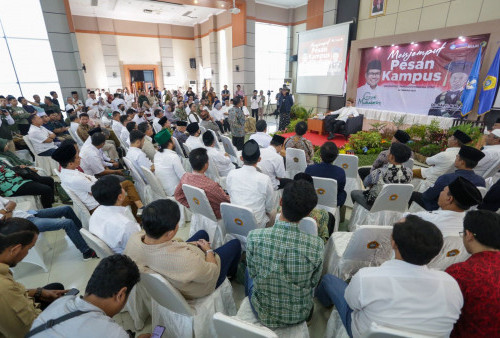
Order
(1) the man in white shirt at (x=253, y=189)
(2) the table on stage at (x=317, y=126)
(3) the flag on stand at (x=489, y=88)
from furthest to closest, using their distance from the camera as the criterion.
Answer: (2) the table on stage at (x=317, y=126) < (3) the flag on stand at (x=489, y=88) < (1) the man in white shirt at (x=253, y=189)

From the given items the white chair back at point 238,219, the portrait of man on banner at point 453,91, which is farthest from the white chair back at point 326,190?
the portrait of man on banner at point 453,91

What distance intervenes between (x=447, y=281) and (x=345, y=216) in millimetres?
2507

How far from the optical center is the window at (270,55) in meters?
12.7

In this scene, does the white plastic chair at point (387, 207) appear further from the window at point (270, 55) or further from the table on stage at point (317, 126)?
the window at point (270, 55)

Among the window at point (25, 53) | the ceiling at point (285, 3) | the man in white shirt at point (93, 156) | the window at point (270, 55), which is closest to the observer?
the man in white shirt at point (93, 156)

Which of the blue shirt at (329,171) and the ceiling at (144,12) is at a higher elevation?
the ceiling at (144,12)

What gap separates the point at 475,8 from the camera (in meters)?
5.65

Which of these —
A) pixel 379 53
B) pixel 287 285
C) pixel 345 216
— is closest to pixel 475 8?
pixel 379 53

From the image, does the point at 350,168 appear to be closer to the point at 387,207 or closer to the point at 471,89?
the point at 387,207

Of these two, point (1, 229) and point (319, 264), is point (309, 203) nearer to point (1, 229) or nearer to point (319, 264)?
point (319, 264)

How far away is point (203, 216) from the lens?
2604 millimetres

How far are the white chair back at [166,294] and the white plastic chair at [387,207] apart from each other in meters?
1.91

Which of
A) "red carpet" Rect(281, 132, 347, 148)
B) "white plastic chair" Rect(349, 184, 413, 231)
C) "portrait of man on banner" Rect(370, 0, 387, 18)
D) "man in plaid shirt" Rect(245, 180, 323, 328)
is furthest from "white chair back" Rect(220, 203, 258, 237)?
"portrait of man on banner" Rect(370, 0, 387, 18)

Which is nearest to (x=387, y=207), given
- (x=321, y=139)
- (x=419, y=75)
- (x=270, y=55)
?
(x=321, y=139)
